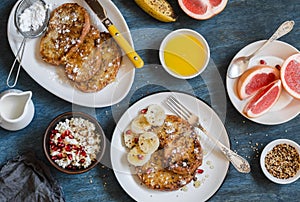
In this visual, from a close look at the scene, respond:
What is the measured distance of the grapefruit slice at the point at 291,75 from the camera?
2.78 m

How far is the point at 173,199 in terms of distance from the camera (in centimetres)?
280

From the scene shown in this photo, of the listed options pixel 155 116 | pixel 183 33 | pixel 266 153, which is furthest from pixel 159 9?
pixel 266 153

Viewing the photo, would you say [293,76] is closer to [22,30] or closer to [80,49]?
[80,49]

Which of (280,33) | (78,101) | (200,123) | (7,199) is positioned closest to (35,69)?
(78,101)

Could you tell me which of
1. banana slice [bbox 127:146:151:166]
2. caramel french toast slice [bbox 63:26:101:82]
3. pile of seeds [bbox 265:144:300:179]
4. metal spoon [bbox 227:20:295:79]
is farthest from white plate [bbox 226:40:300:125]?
caramel french toast slice [bbox 63:26:101:82]

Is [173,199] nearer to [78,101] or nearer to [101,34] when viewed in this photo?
[78,101]

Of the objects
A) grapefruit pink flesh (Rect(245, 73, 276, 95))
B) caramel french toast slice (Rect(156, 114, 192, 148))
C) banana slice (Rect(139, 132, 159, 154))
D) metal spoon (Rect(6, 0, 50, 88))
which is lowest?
grapefruit pink flesh (Rect(245, 73, 276, 95))

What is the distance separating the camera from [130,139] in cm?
278

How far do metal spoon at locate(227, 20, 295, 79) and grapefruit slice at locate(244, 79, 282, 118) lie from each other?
14 centimetres

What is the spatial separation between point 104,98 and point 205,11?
1.98ft

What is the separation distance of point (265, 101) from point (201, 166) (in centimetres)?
41

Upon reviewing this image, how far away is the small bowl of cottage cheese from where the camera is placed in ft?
8.93

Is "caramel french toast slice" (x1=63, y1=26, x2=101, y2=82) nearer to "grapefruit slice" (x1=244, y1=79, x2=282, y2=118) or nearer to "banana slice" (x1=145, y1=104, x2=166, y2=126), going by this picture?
"banana slice" (x1=145, y1=104, x2=166, y2=126)

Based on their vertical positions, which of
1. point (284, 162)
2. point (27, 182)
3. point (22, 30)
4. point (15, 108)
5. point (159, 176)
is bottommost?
point (284, 162)
